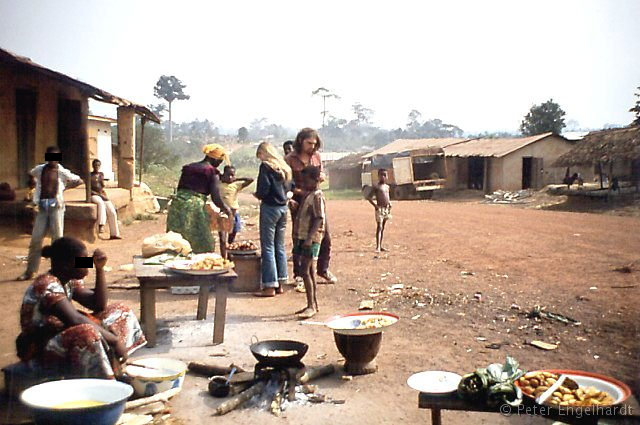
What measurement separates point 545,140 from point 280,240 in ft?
71.4

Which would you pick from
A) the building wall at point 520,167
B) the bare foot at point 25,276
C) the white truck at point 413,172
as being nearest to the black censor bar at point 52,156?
the bare foot at point 25,276

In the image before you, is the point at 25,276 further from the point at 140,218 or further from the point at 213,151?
the point at 140,218

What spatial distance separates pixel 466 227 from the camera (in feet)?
47.2

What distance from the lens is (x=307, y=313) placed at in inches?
243

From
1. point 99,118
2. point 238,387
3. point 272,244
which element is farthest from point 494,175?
point 238,387

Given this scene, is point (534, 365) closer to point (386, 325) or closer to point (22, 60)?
point (386, 325)

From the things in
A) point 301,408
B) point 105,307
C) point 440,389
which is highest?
point 105,307

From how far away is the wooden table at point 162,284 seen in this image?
4949 mm

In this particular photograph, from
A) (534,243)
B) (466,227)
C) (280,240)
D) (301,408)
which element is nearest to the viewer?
(301,408)

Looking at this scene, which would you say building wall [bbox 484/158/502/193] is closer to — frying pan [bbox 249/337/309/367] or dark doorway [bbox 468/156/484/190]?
dark doorway [bbox 468/156/484/190]

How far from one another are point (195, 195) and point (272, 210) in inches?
31.8

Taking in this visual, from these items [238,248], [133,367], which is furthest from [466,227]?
[133,367]

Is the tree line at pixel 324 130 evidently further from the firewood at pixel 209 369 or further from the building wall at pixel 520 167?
the firewood at pixel 209 369

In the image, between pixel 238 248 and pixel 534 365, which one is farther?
pixel 238 248
